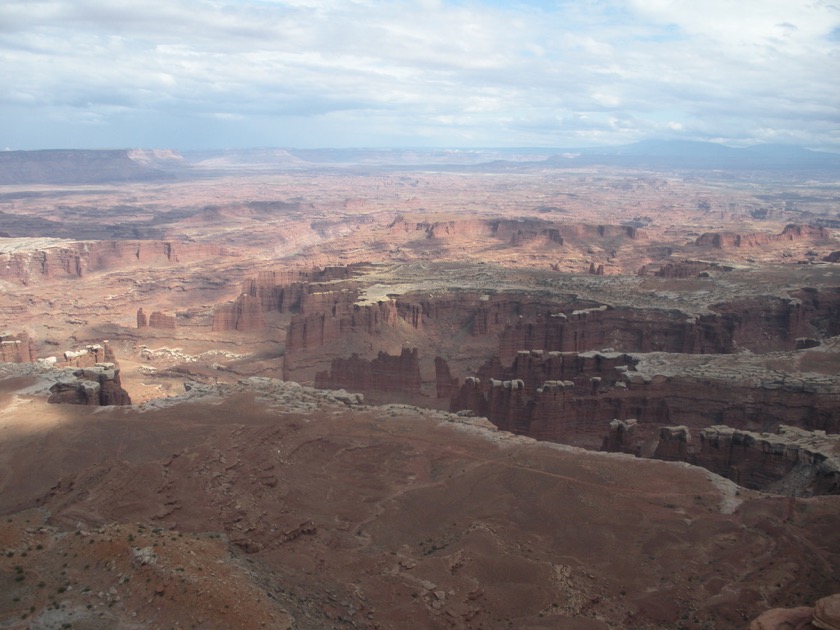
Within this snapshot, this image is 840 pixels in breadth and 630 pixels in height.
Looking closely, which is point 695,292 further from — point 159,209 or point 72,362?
point 159,209

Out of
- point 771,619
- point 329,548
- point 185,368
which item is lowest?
point 185,368

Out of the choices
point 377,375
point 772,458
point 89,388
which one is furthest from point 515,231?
point 772,458

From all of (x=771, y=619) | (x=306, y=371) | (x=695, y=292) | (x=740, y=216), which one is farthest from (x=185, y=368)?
(x=740, y=216)

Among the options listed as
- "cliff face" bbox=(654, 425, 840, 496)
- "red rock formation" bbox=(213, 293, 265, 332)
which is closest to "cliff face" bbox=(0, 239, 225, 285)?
"red rock formation" bbox=(213, 293, 265, 332)

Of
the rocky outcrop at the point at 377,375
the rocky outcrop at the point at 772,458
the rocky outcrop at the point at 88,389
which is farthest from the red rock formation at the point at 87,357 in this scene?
the rocky outcrop at the point at 772,458

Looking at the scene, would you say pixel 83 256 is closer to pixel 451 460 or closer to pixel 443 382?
pixel 443 382

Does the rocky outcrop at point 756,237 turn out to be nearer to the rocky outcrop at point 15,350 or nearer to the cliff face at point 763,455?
the cliff face at point 763,455
